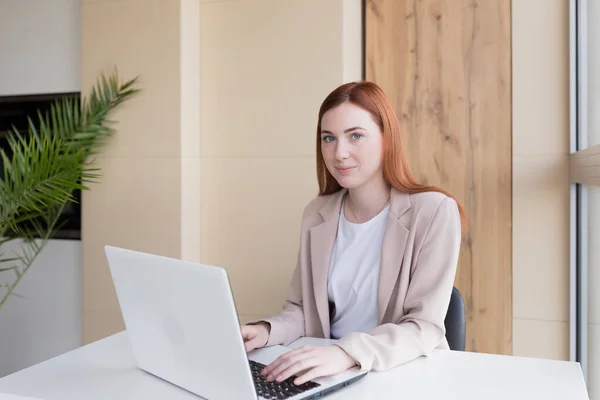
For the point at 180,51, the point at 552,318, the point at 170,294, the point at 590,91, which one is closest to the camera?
the point at 170,294

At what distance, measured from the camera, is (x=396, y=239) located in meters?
2.00

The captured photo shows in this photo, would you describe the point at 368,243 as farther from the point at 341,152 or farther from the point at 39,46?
the point at 39,46

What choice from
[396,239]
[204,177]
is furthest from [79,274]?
[396,239]

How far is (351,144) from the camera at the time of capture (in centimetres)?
203

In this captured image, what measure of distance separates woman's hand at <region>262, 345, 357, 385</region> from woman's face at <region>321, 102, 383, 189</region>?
707mm

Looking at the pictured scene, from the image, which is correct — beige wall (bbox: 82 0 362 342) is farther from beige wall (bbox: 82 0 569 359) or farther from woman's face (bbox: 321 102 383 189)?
woman's face (bbox: 321 102 383 189)

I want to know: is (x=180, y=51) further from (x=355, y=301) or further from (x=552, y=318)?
(x=552, y=318)

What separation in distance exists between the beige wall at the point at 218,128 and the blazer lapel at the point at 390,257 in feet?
4.05

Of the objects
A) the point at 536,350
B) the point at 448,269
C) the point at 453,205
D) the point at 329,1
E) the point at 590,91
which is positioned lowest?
the point at 536,350

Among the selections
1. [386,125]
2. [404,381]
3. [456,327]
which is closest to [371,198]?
[386,125]

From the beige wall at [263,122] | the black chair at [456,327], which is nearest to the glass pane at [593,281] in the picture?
the black chair at [456,327]

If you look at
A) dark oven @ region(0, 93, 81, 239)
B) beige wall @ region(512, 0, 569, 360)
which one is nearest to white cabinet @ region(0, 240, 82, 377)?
dark oven @ region(0, 93, 81, 239)

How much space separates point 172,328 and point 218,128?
2172mm

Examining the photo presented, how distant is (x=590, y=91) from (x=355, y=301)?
1411 millimetres
